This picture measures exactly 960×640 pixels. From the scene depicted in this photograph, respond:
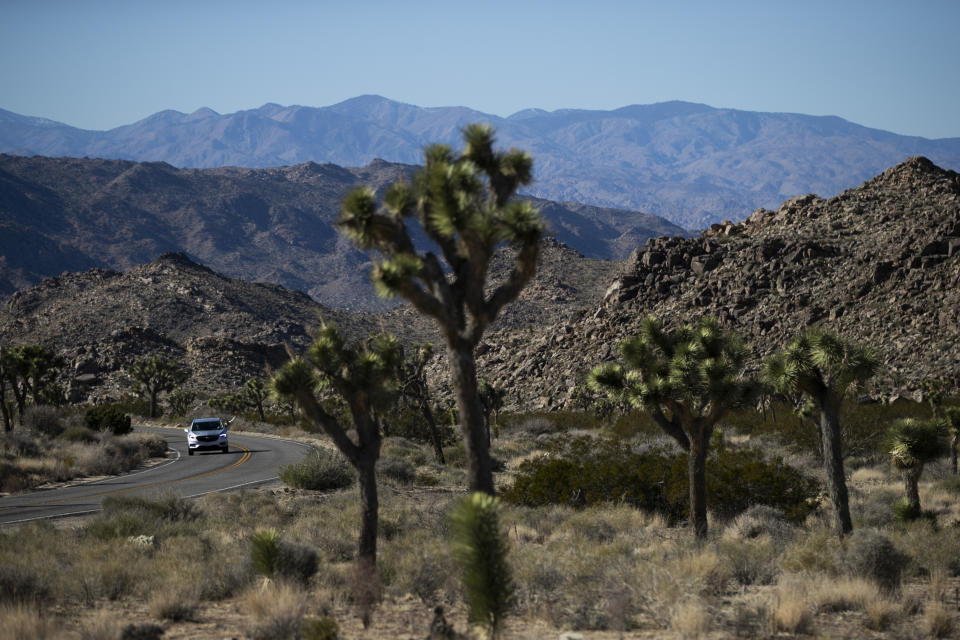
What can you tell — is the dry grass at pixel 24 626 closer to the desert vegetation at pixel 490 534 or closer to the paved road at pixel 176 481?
the desert vegetation at pixel 490 534

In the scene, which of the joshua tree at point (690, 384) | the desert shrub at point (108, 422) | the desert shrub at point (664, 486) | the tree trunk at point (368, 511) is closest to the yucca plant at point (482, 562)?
the tree trunk at point (368, 511)

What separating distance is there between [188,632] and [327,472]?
47.5 ft

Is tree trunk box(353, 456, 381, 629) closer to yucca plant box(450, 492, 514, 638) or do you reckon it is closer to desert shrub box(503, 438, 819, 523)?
yucca plant box(450, 492, 514, 638)

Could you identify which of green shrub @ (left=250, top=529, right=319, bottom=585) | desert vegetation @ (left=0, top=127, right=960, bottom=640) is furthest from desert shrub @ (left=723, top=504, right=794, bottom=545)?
green shrub @ (left=250, top=529, right=319, bottom=585)

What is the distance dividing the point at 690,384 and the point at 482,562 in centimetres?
917

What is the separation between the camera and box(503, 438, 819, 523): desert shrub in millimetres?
18812

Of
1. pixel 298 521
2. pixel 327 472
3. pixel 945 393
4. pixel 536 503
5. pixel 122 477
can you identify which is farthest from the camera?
pixel 945 393

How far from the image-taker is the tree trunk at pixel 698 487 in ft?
52.5

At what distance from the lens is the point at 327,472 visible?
2380 centimetres

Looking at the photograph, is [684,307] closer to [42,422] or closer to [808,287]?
[808,287]

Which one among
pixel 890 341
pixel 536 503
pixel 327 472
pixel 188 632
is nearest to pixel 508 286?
pixel 188 632

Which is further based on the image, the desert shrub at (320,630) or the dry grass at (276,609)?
the dry grass at (276,609)

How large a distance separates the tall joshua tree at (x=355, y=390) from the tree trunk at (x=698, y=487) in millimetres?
7035

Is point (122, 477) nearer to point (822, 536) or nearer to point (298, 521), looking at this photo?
point (298, 521)
